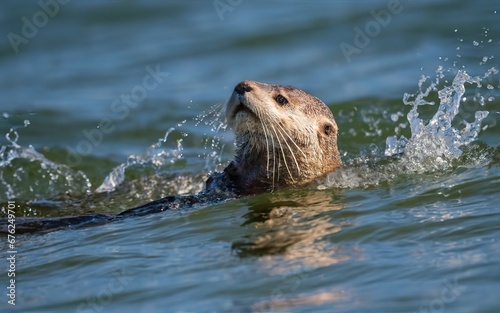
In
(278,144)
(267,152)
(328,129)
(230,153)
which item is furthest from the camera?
(230,153)

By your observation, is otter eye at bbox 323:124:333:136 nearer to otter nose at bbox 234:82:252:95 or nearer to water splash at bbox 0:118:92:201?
otter nose at bbox 234:82:252:95

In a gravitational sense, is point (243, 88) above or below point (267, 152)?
above

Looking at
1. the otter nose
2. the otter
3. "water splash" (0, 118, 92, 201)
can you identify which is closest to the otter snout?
the otter nose

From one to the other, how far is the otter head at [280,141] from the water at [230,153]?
0.18 m

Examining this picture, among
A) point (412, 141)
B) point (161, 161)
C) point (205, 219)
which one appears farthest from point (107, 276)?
point (161, 161)

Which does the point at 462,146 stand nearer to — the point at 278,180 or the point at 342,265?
the point at 278,180

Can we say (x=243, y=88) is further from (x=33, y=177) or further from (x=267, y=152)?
(x=33, y=177)

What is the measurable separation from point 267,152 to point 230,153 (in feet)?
11.9

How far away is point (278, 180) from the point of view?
801 cm

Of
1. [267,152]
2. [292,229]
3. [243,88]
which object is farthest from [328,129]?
[292,229]

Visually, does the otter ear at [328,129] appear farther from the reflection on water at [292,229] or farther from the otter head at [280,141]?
the reflection on water at [292,229]

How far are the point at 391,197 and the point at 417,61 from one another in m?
5.73

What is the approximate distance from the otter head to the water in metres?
0.18

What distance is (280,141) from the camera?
25.8 ft
